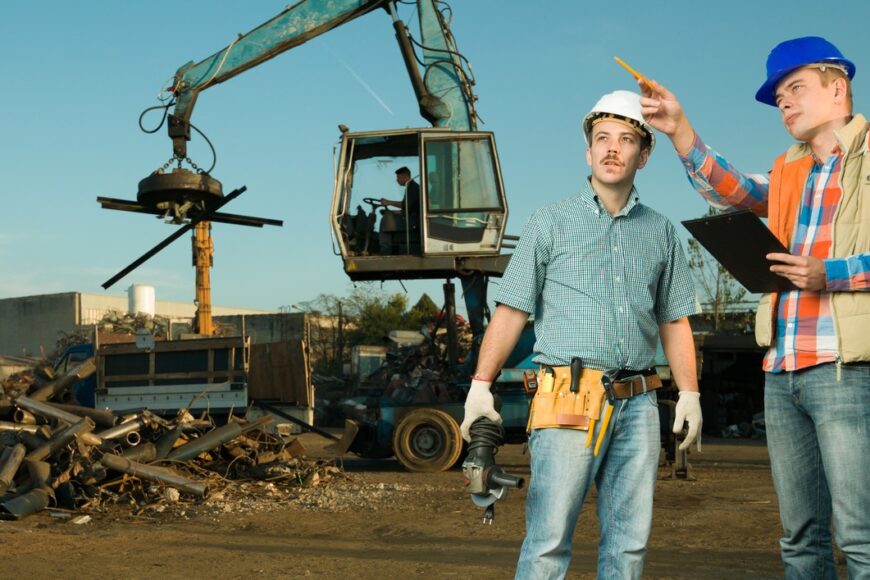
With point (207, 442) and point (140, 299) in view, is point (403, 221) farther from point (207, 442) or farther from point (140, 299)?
point (140, 299)

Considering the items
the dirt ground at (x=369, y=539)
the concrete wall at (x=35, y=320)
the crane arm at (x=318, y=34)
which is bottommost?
the dirt ground at (x=369, y=539)

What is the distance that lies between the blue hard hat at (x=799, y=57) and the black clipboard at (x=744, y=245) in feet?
1.92

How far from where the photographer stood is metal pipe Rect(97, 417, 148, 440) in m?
11.0

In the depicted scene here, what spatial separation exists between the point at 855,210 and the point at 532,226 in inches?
44.7

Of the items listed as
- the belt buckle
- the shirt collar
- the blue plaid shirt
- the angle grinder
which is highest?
the shirt collar

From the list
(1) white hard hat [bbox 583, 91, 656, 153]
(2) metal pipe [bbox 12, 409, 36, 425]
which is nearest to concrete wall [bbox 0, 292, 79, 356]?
(2) metal pipe [bbox 12, 409, 36, 425]

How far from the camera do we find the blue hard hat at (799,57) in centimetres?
358

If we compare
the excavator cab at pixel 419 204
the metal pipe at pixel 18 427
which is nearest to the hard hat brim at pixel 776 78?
the metal pipe at pixel 18 427

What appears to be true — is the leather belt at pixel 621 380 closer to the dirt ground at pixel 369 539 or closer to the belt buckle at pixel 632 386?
the belt buckle at pixel 632 386

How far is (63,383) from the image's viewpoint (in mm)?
13750

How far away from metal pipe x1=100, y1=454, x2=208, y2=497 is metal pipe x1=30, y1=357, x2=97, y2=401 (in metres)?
3.30

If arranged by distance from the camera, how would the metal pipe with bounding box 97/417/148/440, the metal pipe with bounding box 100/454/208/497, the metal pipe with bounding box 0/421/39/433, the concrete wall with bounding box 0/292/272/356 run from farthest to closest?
the concrete wall with bounding box 0/292/272/356
the metal pipe with bounding box 0/421/39/433
the metal pipe with bounding box 97/417/148/440
the metal pipe with bounding box 100/454/208/497

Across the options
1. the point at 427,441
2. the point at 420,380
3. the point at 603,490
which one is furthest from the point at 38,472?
the point at 603,490

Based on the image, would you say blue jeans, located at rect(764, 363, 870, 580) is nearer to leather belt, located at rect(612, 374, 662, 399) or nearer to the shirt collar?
leather belt, located at rect(612, 374, 662, 399)
